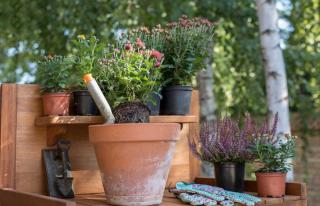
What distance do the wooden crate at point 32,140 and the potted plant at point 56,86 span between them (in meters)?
0.06

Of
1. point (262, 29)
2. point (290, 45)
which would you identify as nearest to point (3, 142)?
point (262, 29)

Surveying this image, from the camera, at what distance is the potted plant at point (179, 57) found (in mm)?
2232

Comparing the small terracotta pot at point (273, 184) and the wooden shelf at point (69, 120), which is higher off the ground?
the wooden shelf at point (69, 120)

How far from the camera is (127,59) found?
6.53 ft

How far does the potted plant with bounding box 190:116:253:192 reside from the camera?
2.16 m

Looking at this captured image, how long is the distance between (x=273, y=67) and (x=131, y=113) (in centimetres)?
147

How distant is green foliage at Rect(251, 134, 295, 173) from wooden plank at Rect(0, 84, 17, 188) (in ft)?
3.33

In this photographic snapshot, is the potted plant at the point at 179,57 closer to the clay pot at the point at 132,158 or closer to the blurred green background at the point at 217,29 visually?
the clay pot at the point at 132,158

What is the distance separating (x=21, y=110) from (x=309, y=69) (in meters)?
3.27

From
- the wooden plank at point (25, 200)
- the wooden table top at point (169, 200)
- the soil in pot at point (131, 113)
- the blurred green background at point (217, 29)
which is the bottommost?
the wooden table top at point (169, 200)

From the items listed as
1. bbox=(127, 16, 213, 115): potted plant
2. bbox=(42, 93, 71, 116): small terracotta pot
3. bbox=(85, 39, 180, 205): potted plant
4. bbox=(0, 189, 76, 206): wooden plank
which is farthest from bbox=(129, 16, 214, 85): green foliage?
bbox=(0, 189, 76, 206): wooden plank

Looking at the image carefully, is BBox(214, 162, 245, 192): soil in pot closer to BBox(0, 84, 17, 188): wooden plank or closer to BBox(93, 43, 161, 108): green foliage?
BBox(93, 43, 161, 108): green foliage

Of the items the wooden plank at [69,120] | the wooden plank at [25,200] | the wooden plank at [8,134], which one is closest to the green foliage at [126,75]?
the wooden plank at [69,120]

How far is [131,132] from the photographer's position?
1.76m
